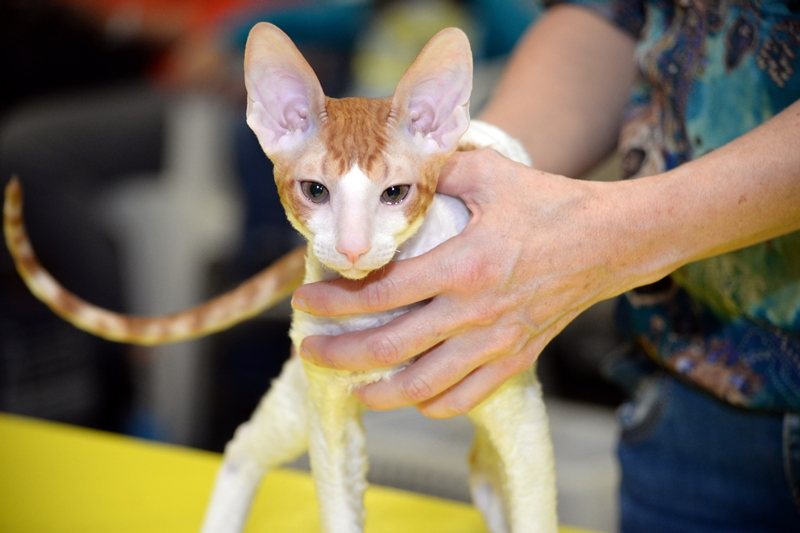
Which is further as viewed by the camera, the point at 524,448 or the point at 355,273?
the point at 524,448

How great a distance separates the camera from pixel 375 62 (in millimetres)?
2449

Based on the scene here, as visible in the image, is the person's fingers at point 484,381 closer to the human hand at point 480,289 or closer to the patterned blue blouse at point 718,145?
the human hand at point 480,289

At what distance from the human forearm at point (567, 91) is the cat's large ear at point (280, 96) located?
0.38 m

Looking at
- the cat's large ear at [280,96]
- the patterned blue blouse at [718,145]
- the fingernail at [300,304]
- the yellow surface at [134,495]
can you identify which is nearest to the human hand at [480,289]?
the fingernail at [300,304]

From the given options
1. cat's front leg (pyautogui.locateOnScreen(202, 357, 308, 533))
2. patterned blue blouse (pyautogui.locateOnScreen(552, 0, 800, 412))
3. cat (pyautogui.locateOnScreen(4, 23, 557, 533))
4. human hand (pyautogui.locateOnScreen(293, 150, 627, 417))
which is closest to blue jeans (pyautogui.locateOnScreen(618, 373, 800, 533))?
patterned blue blouse (pyautogui.locateOnScreen(552, 0, 800, 412))

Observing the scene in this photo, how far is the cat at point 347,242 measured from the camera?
0.61m

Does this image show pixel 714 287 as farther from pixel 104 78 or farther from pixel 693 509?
pixel 104 78

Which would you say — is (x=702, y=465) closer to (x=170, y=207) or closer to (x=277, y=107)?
(x=277, y=107)

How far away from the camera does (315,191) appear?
0.62m

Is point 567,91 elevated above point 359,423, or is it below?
above

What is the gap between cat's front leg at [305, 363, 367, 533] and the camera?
0.74 m

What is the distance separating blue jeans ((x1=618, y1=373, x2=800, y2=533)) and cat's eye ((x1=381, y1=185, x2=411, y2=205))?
1.83ft

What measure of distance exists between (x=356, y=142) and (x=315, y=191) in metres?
0.05

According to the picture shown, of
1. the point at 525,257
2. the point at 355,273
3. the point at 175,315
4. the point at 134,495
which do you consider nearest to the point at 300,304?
the point at 355,273
